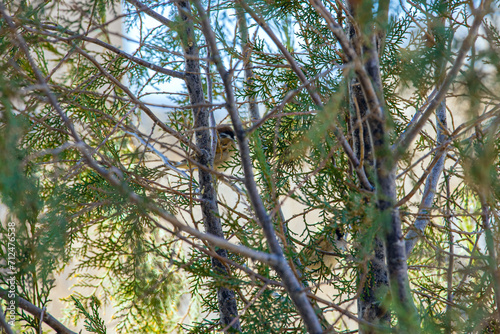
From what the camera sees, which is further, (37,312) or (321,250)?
(321,250)

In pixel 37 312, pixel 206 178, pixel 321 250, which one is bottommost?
pixel 37 312

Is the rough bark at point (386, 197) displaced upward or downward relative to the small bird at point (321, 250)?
downward

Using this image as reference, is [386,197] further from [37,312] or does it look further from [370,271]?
[37,312]

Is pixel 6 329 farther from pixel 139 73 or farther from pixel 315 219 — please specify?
pixel 315 219

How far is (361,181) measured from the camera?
0.72 meters

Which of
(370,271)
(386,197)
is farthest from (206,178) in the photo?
(386,197)

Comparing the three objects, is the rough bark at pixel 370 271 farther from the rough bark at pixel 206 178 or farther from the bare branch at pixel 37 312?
the bare branch at pixel 37 312

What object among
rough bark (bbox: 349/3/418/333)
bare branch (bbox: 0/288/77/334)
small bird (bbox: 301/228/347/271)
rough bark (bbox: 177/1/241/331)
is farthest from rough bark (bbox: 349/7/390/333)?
bare branch (bbox: 0/288/77/334)

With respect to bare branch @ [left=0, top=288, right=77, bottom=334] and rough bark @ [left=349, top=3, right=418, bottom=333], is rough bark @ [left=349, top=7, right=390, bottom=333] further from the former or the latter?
bare branch @ [left=0, top=288, right=77, bottom=334]

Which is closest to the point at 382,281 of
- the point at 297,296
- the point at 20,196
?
the point at 297,296

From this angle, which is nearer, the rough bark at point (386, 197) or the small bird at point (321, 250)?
the rough bark at point (386, 197)

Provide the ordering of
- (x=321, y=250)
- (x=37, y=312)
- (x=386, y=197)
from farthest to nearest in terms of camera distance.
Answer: (x=321, y=250) → (x=37, y=312) → (x=386, y=197)

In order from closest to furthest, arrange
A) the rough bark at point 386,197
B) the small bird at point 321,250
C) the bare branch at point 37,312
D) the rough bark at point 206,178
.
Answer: the rough bark at point 386,197 → the bare branch at point 37,312 → the small bird at point 321,250 → the rough bark at point 206,178

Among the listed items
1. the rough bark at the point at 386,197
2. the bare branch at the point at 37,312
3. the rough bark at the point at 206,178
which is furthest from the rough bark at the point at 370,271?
the bare branch at the point at 37,312
